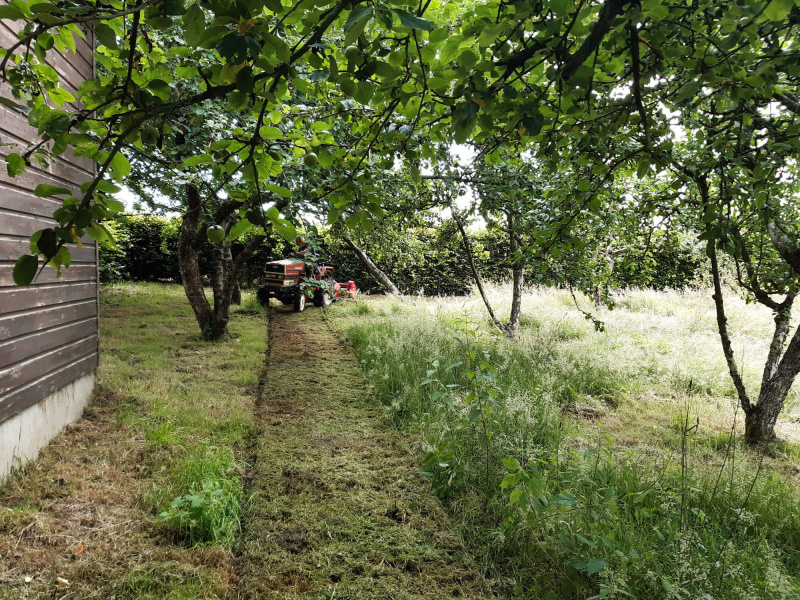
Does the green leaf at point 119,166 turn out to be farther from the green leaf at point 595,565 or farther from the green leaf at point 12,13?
the green leaf at point 595,565

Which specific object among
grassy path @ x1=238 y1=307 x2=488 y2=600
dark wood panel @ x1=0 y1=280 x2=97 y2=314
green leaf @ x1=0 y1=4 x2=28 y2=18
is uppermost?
green leaf @ x1=0 y1=4 x2=28 y2=18

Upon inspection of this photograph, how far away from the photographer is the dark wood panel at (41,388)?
290cm

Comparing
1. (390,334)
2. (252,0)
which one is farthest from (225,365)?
(252,0)

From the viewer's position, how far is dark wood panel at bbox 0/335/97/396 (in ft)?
9.60

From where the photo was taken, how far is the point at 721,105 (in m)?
2.81

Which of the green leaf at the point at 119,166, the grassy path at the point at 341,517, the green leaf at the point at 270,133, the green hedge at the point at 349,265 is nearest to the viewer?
the green leaf at the point at 119,166

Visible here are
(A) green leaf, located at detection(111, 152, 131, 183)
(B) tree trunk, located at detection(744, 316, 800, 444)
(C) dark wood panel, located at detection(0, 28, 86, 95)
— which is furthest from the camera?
(B) tree trunk, located at detection(744, 316, 800, 444)

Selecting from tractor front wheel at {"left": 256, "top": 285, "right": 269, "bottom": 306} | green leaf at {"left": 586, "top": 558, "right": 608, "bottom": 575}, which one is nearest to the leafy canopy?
green leaf at {"left": 586, "top": 558, "right": 608, "bottom": 575}

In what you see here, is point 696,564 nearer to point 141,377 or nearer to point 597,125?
point 597,125

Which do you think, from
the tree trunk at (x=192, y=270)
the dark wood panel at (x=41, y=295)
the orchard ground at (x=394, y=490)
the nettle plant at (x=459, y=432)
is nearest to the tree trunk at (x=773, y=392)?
the orchard ground at (x=394, y=490)

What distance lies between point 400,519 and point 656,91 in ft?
9.54

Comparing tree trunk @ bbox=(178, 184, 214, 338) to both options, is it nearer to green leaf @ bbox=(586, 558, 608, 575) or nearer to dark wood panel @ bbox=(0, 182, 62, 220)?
dark wood panel @ bbox=(0, 182, 62, 220)

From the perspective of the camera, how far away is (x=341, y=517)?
8.98 feet

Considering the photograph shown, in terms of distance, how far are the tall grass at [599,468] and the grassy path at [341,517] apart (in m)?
0.22
